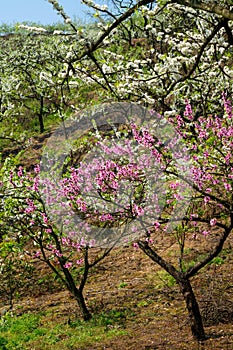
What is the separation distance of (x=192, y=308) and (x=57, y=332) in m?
3.65

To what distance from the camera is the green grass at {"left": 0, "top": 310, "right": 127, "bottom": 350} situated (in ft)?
26.6

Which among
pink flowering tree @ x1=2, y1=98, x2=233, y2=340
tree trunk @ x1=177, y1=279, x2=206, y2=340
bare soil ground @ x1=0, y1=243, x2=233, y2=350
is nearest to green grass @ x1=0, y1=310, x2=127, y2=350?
bare soil ground @ x1=0, y1=243, x2=233, y2=350

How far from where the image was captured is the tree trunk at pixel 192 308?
653 centimetres

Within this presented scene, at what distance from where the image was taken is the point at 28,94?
28.7 meters

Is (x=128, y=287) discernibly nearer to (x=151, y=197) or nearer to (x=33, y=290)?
(x=33, y=290)

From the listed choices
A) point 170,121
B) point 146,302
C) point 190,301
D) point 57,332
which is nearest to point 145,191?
point 170,121

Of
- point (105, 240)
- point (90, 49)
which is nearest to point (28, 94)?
point (105, 240)

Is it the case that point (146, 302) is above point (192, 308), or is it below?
above

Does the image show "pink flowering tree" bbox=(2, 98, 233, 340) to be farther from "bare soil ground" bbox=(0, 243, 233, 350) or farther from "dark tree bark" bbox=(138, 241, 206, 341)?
"bare soil ground" bbox=(0, 243, 233, 350)

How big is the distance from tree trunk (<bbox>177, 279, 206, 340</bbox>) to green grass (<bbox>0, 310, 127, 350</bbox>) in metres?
1.86

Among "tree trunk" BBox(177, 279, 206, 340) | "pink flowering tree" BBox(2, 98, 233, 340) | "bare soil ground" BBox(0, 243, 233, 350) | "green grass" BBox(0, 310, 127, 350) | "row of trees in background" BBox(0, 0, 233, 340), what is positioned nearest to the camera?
"row of trees in background" BBox(0, 0, 233, 340)

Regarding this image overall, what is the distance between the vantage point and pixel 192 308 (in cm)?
655

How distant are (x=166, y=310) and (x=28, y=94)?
73.4 ft

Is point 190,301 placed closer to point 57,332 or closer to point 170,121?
point 170,121
